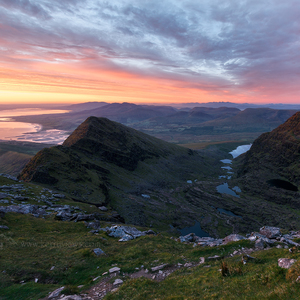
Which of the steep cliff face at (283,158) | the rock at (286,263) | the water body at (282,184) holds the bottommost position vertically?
the water body at (282,184)

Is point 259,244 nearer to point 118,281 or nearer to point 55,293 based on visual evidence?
point 118,281

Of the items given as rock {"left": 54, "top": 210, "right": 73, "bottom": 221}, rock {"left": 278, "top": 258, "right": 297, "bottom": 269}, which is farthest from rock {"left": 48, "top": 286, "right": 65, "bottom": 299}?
rock {"left": 54, "top": 210, "right": 73, "bottom": 221}

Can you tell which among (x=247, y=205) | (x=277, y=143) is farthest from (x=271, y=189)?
(x=277, y=143)

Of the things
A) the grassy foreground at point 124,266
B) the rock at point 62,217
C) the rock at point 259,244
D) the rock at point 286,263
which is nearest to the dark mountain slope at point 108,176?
the rock at point 62,217

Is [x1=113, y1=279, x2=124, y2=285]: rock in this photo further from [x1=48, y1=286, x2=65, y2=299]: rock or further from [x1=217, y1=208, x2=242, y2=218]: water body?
A: [x1=217, y1=208, x2=242, y2=218]: water body

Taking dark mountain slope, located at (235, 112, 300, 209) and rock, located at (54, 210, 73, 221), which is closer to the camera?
rock, located at (54, 210, 73, 221)

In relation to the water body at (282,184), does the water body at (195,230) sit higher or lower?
lower

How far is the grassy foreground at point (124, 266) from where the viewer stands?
46.2ft

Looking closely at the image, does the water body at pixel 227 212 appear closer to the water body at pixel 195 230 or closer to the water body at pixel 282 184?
the water body at pixel 195 230

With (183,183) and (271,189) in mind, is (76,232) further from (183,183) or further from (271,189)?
(271,189)

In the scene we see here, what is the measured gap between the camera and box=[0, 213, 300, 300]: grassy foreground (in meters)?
14.1

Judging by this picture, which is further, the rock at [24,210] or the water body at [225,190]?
the water body at [225,190]

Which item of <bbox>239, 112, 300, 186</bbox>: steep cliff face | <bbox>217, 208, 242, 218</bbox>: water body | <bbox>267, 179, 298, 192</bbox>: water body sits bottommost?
<bbox>217, 208, 242, 218</bbox>: water body

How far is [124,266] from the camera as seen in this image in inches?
946
